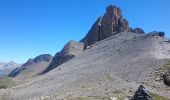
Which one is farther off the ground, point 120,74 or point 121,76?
point 120,74

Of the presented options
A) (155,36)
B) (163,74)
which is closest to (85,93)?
(163,74)

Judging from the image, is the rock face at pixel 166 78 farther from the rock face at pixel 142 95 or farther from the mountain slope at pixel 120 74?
the rock face at pixel 142 95

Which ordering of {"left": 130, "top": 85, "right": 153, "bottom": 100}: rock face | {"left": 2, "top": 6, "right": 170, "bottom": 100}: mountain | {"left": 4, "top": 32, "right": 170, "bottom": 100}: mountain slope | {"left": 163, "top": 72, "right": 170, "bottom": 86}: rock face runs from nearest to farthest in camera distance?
{"left": 130, "top": 85, "right": 153, "bottom": 100}: rock face → {"left": 2, "top": 6, "right": 170, "bottom": 100}: mountain → {"left": 4, "top": 32, "right": 170, "bottom": 100}: mountain slope → {"left": 163, "top": 72, "right": 170, "bottom": 86}: rock face

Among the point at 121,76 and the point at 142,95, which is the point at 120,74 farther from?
the point at 142,95

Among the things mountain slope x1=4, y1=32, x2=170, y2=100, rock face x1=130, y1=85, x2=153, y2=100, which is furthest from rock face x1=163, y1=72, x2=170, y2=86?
rock face x1=130, y1=85, x2=153, y2=100

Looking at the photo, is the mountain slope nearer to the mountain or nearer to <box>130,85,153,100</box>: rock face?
the mountain

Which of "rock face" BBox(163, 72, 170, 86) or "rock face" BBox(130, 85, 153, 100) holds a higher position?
"rock face" BBox(163, 72, 170, 86)

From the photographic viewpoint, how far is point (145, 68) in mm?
81375

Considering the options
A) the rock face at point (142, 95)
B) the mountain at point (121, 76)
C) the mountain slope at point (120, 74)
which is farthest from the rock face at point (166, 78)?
the rock face at point (142, 95)

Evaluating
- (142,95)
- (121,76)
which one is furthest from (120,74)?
(142,95)

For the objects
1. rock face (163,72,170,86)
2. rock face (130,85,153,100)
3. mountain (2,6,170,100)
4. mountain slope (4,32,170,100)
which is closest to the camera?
rock face (130,85,153,100)

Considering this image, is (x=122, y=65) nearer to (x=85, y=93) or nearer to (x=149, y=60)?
(x=149, y=60)

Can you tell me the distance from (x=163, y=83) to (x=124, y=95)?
40.6ft

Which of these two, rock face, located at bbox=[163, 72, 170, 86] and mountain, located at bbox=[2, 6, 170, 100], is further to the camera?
rock face, located at bbox=[163, 72, 170, 86]
